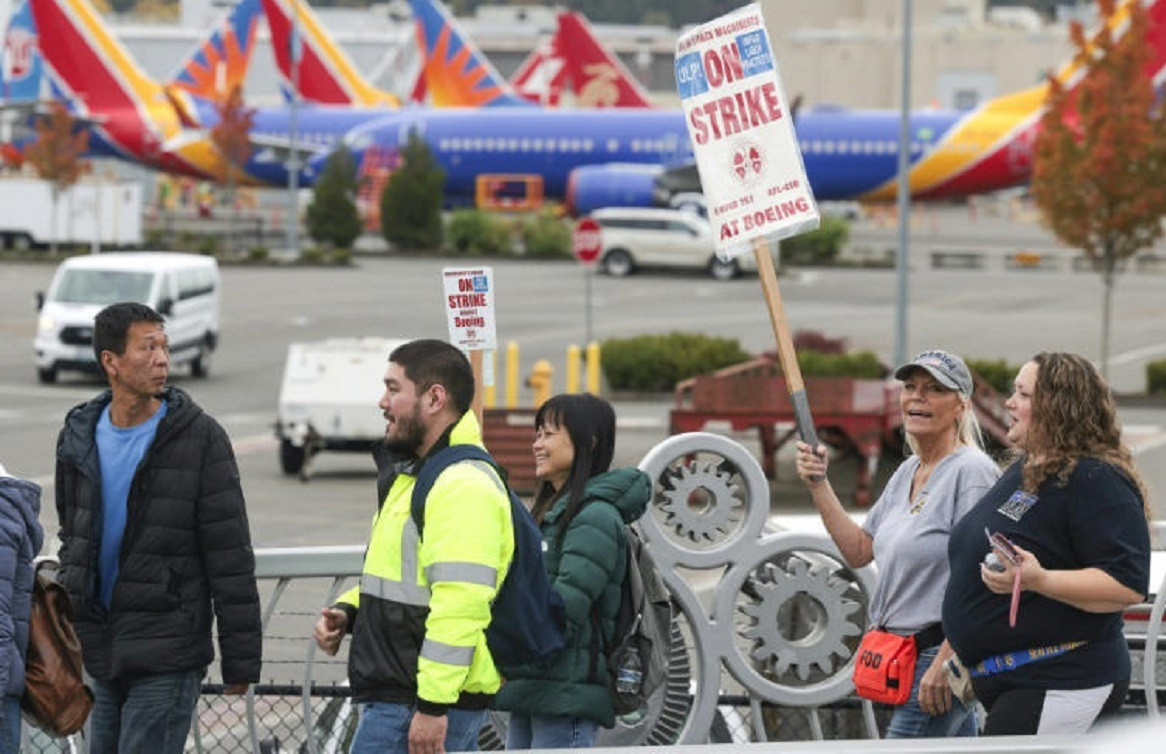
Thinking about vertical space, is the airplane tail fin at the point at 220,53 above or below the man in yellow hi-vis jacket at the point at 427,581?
above

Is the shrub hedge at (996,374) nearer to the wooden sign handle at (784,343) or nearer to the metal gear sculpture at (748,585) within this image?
the metal gear sculpture at (748,585)

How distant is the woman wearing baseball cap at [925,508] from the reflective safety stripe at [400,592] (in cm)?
133

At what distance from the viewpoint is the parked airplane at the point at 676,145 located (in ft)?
234

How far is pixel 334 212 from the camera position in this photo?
6150cm

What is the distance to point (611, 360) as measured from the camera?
→ 31.0m

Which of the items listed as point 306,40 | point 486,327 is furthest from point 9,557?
point 306,40

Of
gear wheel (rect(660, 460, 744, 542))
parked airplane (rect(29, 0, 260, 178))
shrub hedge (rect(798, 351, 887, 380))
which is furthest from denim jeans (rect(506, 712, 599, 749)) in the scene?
parked airplane (rect(29, 0, 260, 178))

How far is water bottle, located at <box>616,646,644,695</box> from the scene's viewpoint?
6.38 metres

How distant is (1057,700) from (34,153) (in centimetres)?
5865

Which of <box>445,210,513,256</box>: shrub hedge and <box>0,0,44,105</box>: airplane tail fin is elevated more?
<box>0,0,44,105</box>: airplane tail fin

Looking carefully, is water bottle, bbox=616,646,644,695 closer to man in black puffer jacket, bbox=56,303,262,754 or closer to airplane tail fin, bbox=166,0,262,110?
man in black puffer jacket, bbox=56,303,262,754

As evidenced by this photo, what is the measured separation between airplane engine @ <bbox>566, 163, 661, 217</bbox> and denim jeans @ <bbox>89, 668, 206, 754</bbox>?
61.2m

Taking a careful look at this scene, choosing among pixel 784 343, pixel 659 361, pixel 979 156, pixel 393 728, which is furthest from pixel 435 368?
pixel 979 156

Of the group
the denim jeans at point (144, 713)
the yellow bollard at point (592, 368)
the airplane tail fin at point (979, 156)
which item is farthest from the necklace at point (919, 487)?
the airplane tail fin at point (979, 156)
